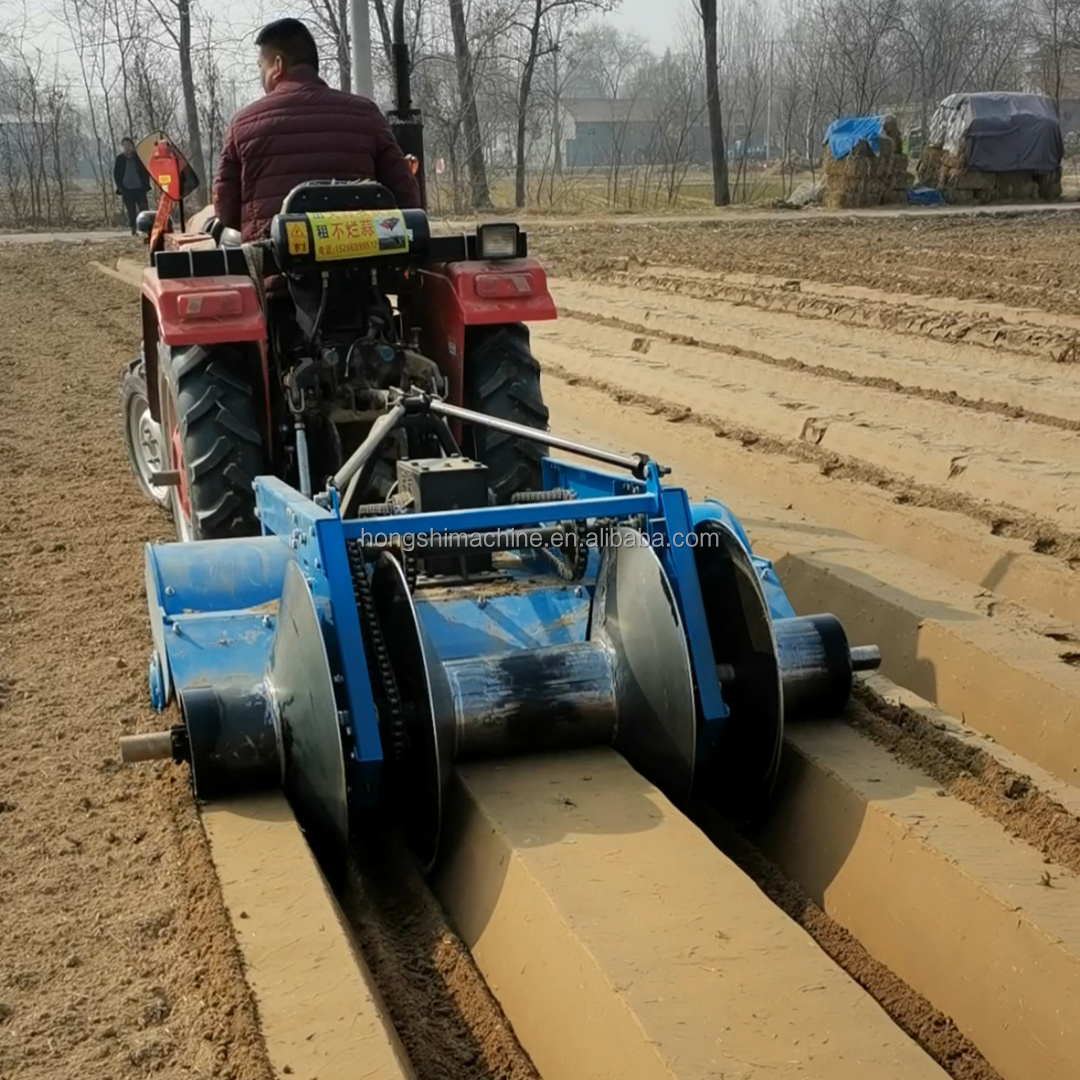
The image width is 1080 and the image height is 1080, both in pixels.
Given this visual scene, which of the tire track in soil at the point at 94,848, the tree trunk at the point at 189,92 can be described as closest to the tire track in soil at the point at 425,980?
the tire track in soil at the point at 94,848

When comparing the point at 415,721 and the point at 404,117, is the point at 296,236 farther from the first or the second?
the point at 404,117

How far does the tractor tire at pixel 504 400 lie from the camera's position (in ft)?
16.5

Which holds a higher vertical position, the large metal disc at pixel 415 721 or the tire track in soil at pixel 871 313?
the tire track in soil at pixel 871 313

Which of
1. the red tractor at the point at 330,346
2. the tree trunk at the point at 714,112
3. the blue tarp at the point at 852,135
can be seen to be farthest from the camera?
the tree trunk at the point at 714,112

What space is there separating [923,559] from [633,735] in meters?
2.71

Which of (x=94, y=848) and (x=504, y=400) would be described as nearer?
(x=94, y=848)

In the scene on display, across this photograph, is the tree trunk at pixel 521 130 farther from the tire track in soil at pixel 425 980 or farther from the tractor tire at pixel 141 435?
the tire track in soil at pixel 425 980

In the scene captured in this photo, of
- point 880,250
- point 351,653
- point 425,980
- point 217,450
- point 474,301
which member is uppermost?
point 880,250

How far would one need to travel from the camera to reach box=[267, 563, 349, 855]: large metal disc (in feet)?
10.5

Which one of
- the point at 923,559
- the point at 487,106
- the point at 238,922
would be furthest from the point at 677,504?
the point at 487,106

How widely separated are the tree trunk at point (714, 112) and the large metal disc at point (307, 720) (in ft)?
84.5

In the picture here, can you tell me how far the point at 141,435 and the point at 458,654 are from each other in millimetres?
3502

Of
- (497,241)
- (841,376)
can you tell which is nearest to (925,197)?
(841,376)

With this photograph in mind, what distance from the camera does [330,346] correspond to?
4.90m
